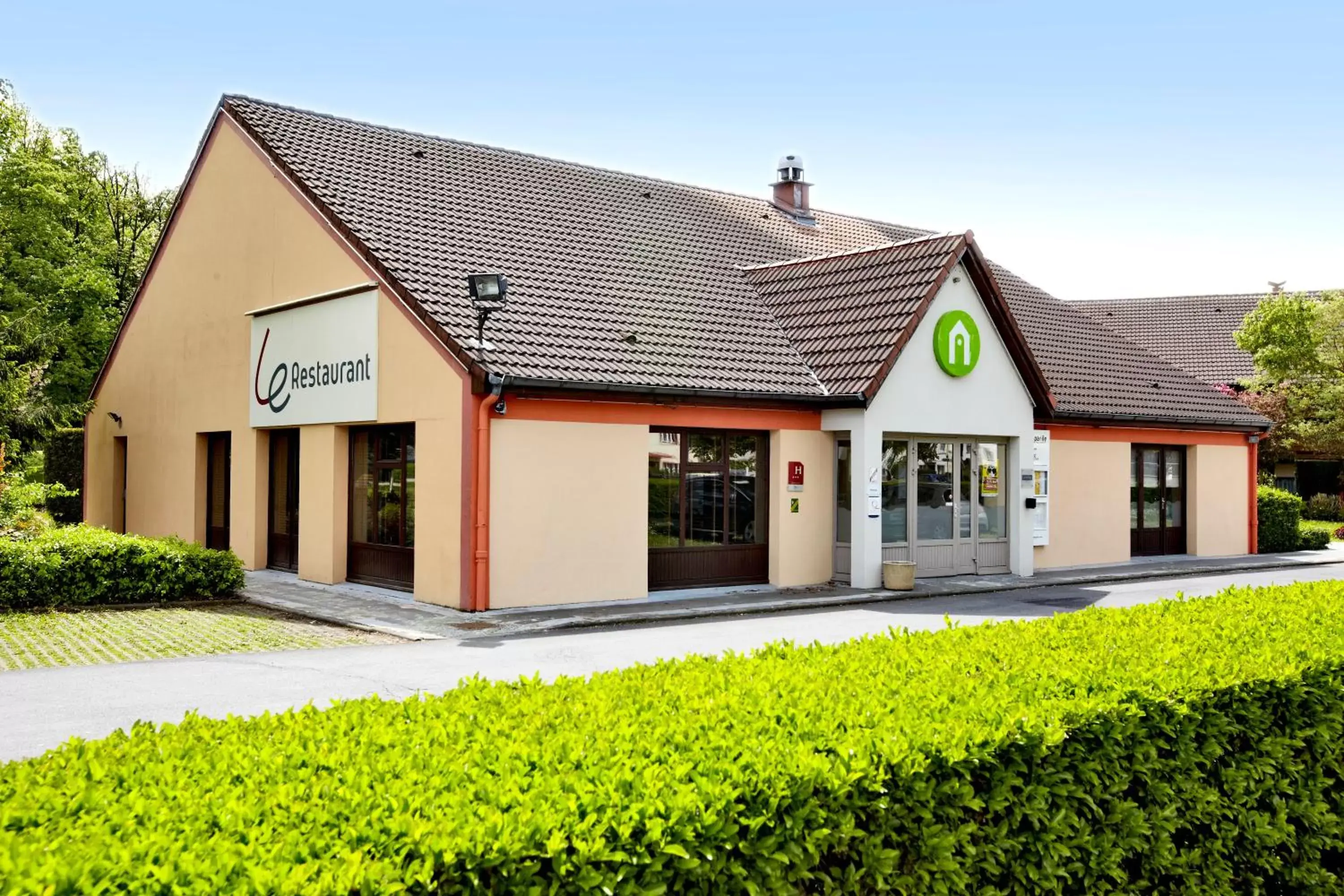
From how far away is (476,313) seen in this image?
16375mm

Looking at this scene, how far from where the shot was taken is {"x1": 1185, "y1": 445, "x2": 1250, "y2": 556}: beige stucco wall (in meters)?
26.1

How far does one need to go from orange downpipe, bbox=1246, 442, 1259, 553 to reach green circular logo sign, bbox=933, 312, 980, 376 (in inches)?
435

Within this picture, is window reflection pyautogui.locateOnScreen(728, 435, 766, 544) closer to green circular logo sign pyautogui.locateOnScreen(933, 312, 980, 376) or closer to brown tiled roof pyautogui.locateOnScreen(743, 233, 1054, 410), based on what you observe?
brown tiled roof pyautogui.locateOnScreen(743, 233, 1054, 410)

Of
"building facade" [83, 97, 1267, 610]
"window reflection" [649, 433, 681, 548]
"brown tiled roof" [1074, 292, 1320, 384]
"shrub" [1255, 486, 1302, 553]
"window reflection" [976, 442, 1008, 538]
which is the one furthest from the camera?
"brown tiled roof" [1074, 292, 1320, 384]

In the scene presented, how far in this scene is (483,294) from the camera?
15492mm

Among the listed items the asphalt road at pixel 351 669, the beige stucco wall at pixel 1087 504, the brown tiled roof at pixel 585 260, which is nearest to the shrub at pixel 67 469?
the brown tiled roof at pixel 585 260

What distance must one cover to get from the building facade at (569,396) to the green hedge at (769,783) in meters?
10.1

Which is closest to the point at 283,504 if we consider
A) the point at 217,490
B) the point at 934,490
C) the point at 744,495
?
the point at 217,490

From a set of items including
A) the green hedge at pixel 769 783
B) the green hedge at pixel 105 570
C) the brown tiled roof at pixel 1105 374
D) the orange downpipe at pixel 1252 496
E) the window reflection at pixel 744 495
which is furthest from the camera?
the orange downpipe at pixel 1252 496

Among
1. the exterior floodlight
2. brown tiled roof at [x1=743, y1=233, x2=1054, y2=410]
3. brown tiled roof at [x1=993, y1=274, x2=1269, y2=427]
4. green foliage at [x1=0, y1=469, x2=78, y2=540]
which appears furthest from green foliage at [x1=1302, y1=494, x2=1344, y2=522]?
green foliage at [x1=0, y1=469, x2=78, y2=540]

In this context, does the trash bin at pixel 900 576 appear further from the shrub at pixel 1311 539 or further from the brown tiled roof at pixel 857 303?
the shrub at pixel 1311 539

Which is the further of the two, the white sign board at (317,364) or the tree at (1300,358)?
the tree at (1300,358)

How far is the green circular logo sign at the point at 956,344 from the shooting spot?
19.5 m

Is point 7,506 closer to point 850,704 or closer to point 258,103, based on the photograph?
point 258,103
